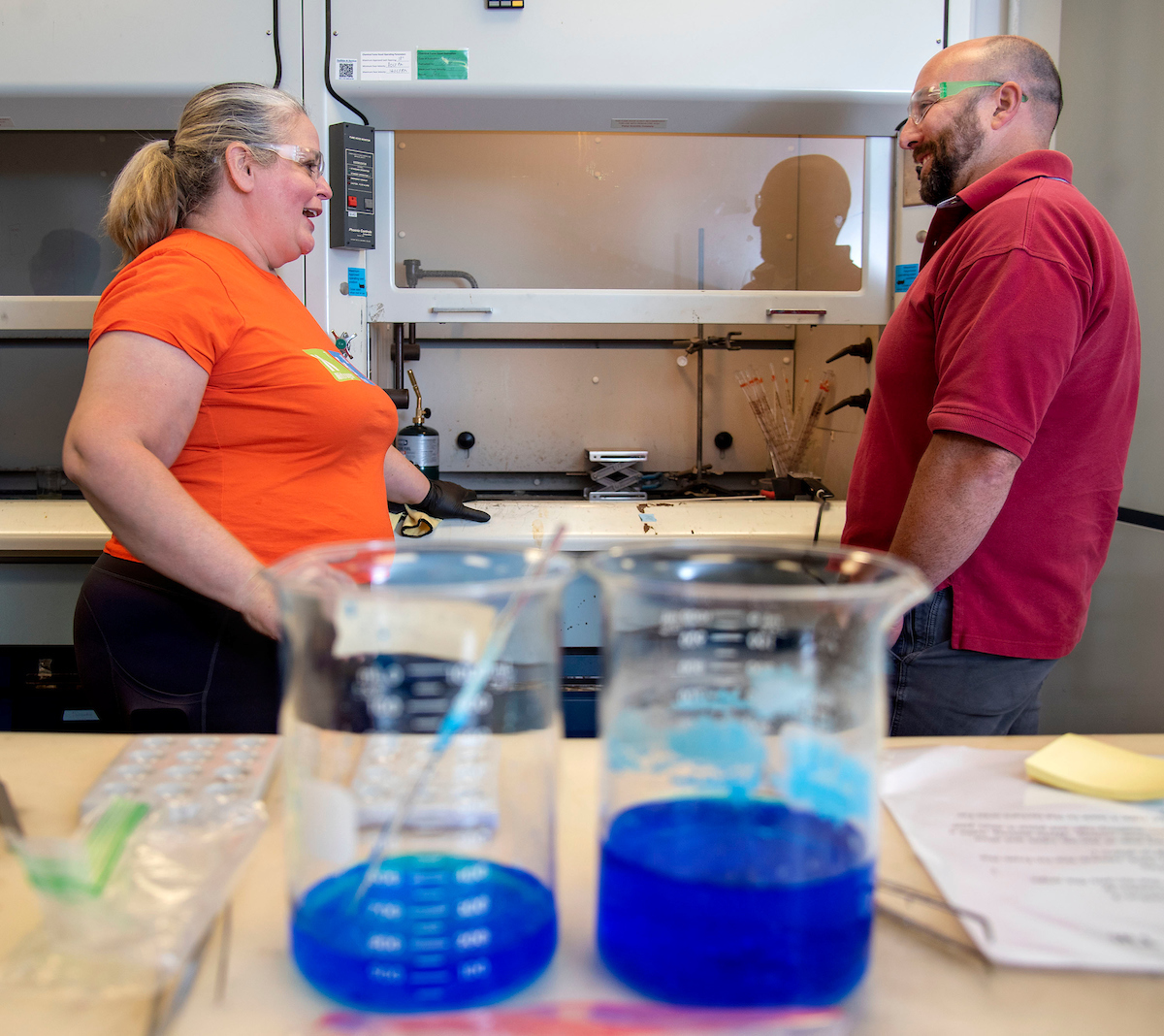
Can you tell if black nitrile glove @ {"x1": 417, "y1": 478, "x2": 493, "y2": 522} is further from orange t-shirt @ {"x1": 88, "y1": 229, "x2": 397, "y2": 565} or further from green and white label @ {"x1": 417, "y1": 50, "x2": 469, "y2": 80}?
green and white label @ {"x1": 417, "y1": 50, "x2": 469, "y2": 80}

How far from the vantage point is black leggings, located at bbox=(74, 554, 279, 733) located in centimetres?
123

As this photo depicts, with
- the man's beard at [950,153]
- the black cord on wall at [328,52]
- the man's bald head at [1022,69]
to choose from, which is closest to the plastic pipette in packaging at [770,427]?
the man's beard at [950,153]

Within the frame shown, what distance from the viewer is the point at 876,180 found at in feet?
7.34

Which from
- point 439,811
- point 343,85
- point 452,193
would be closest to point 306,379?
point 439,811

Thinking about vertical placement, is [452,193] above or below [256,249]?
above

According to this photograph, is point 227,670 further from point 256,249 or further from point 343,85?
point 343,85

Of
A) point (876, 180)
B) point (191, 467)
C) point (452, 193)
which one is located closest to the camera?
point (191, 467)

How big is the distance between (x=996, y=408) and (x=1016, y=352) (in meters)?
0.08

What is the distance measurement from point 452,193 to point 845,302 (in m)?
1.09

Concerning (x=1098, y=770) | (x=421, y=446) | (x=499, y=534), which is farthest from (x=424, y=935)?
(x=421, y=446)

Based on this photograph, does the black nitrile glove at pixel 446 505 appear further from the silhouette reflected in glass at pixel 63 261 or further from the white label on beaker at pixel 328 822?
the white label on beaker at pixel 328 822

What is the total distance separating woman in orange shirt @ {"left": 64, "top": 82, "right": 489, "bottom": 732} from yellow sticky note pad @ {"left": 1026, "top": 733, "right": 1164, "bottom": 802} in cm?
84

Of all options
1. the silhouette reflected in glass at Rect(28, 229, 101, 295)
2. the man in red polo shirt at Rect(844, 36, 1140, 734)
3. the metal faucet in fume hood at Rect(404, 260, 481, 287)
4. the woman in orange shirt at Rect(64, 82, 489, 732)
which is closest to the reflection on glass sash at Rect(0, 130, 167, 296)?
the silhouette reflected in glass at Rect(28, 229, 101, 295)

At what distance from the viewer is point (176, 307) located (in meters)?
1.12
